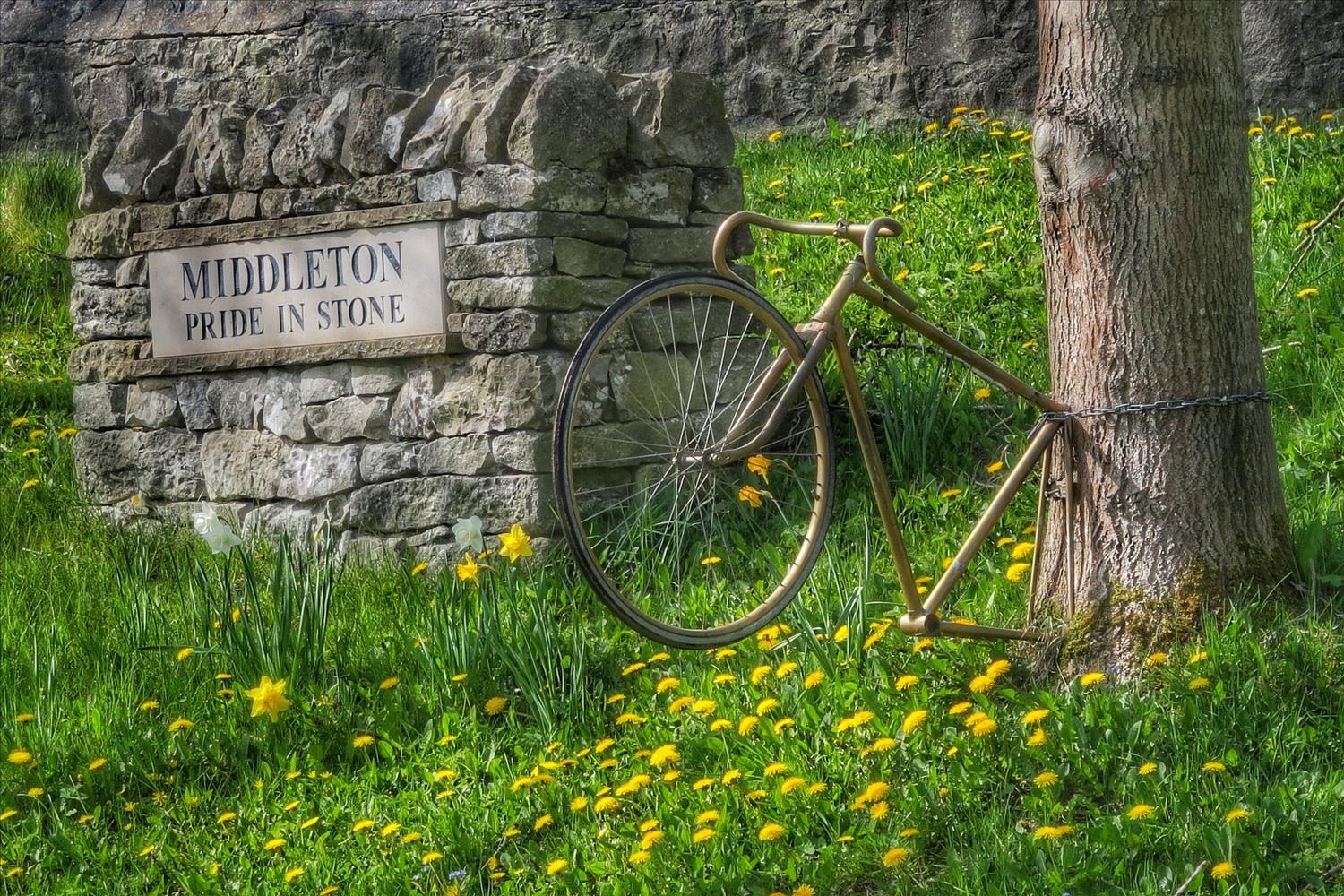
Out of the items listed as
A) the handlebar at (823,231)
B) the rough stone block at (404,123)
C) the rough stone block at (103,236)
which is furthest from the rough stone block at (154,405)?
the handlebar at (823,231)

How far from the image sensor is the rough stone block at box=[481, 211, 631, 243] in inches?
172

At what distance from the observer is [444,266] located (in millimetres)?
4508

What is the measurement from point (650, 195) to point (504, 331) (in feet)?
2.16

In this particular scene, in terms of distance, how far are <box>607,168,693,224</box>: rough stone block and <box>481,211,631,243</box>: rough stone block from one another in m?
0.08

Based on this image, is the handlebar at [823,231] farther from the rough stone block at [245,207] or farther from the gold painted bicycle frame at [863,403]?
the rough stone block at [245,207]

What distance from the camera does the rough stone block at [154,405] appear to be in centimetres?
522

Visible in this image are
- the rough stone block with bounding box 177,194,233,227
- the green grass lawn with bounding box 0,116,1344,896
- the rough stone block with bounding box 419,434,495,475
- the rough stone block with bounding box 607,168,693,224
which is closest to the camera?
the green grass lawn with bounding box 0,116,1344,896

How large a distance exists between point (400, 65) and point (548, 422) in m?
5.53

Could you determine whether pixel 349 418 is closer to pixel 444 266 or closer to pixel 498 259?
pixel 444 266

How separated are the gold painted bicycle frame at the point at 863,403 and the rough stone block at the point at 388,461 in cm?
183

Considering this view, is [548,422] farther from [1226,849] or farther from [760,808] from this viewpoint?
[1226,849]

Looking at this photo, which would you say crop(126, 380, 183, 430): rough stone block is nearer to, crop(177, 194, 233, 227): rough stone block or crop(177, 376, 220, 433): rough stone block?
crop(177, 376, 220, 433): rough stone block

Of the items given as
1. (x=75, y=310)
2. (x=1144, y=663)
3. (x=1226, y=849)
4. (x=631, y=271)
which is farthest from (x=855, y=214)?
(x=1226, y=849)

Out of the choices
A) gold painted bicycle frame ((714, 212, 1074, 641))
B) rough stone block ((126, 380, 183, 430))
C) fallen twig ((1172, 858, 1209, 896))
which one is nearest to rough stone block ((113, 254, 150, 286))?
rough stone block ((126, 380, 183, 430))
